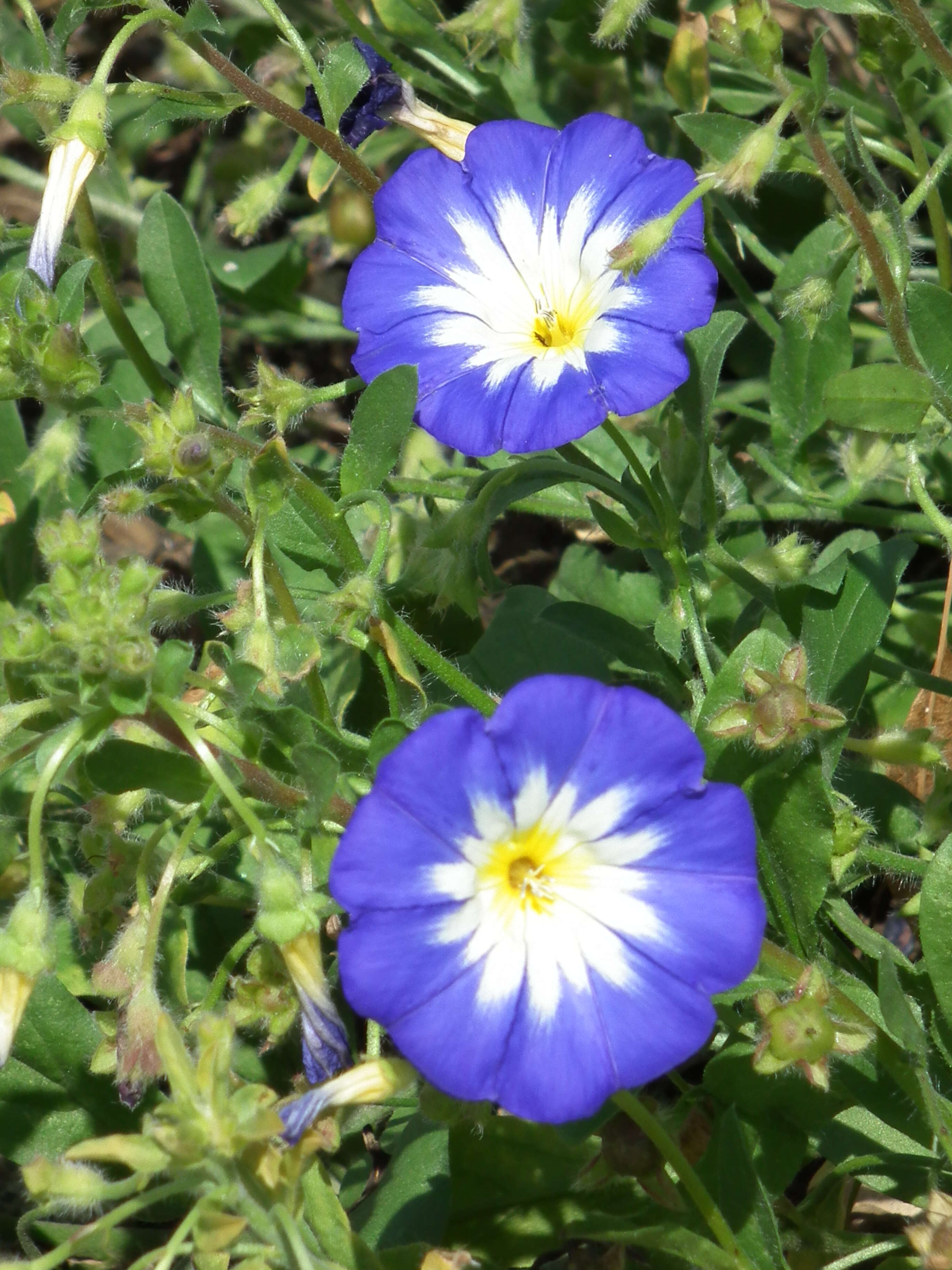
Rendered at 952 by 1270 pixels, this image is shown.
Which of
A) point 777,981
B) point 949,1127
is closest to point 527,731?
point 777,981

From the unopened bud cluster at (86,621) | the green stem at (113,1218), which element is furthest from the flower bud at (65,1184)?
the unopened bud cluster at (86,621)

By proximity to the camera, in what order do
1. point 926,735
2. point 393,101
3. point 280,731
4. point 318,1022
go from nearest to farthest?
point 318,1022 < point 280,731 < point 926,735 < point 393,101

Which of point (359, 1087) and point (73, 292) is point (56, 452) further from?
point (359, 1087)

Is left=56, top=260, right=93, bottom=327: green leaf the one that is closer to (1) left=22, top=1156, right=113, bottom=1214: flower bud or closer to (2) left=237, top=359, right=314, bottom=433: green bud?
(2) left=237, top=359, right=314, bottom=433: green bud

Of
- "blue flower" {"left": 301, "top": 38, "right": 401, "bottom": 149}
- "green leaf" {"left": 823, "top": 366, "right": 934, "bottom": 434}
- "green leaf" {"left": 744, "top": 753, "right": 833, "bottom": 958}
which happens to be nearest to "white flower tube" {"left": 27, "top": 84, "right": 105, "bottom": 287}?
"blue flower" {"left": 301, "top": 38, "right": 401, "bottom": 149}

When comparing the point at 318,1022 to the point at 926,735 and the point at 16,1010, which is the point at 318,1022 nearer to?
the point at 16,1010

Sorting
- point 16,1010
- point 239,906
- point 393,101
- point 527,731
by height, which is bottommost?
point 239,906
